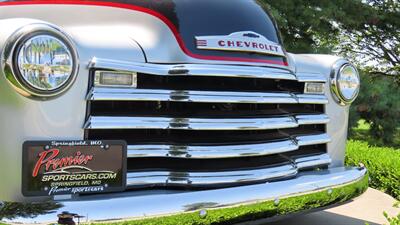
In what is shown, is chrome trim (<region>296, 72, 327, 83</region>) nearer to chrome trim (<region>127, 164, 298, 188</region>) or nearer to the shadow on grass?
chrome trim (<region>127, 164, 298, 188</region>)

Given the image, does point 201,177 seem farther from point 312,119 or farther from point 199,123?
point 312,119

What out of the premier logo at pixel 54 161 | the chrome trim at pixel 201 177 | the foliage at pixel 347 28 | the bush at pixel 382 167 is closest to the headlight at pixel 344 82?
the chrome trim at pixel 201 177

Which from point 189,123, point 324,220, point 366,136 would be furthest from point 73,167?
point 366,136

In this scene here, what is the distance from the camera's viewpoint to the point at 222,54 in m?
2.84

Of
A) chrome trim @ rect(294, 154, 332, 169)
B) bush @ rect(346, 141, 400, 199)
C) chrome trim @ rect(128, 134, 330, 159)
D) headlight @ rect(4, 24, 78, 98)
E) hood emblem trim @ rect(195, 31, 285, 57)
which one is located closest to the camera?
headlight @ rect(4, 24, 78, 98)

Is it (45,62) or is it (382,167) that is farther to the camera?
(382,167)

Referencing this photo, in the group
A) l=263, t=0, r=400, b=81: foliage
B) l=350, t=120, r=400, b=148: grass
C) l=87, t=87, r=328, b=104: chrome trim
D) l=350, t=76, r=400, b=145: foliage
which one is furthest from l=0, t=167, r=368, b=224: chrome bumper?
l=350, t=120, r=400, b=148: grass

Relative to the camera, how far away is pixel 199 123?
2648 millimetres

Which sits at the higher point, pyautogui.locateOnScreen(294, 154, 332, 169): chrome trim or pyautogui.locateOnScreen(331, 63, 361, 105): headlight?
pyautogui.locateOnScreen(331, 63, 361, 105): headlight

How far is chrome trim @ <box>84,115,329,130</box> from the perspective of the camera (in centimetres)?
238

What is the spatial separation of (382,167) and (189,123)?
3.47 m

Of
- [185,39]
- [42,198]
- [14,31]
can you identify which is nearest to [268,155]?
[185,39]

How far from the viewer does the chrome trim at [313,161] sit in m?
3.25

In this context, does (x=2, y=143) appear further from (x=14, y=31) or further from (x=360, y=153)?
(x=360, y=153)
